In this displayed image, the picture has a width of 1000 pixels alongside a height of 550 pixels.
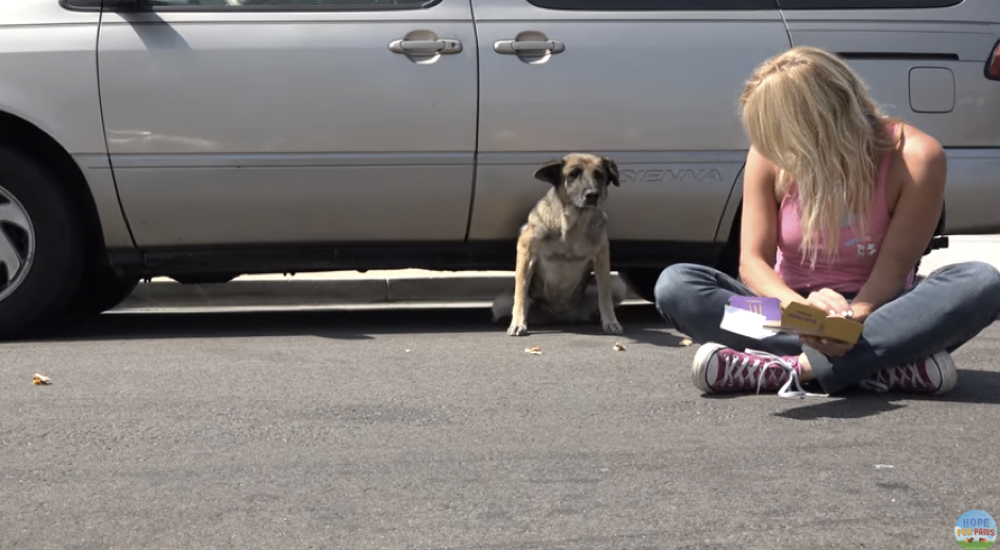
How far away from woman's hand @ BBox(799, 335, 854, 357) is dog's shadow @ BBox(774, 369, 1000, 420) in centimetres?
16

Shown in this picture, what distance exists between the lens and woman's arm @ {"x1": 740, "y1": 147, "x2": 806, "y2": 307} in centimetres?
411

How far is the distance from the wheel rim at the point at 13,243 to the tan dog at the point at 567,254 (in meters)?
2.04

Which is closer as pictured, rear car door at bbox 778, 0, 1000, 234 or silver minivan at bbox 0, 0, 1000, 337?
silver minivan at bbox 0, 0, 1000, 337

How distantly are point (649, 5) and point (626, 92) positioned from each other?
0.40 m

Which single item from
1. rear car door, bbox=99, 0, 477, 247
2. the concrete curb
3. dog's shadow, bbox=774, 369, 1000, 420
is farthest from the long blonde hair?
the concrete curb

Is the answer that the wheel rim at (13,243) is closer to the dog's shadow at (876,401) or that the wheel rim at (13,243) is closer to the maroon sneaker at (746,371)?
the maroon sneaker at (746,371)

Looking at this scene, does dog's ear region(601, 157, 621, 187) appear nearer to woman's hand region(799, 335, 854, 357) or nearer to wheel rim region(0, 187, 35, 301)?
woman's hand region(799, 335, 854, 357)

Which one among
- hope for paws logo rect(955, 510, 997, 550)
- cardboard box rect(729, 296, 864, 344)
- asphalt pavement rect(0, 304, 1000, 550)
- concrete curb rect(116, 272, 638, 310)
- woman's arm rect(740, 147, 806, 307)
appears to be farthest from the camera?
concrete curb rect(116, 272, 638, 310)

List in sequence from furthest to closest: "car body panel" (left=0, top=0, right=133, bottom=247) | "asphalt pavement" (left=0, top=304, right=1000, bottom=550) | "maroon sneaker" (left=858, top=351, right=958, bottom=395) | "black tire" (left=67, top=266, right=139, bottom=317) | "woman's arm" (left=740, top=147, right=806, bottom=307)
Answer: "black tire" (left=67, top=266, right=139, bottom=317), "car body panel" (left=0, top=0, right=133, bottom=247), "woman's arm" (left=740, top=147, right=806, bottom=307), "maroon sneaker" (left=858, top=351, right=958, bottom=395), "asphalt pavement" (left=0, top=304, right=1000, bottom=550)

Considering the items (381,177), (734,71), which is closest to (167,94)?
(381,177)

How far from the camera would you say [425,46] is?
5523 millimetres

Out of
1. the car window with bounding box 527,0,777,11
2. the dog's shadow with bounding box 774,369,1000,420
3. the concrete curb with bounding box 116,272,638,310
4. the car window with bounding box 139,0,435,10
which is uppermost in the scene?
the car window with bounding box 139,0,435,10

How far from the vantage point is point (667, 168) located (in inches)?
225

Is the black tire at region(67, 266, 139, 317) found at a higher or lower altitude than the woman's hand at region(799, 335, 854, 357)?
lower
